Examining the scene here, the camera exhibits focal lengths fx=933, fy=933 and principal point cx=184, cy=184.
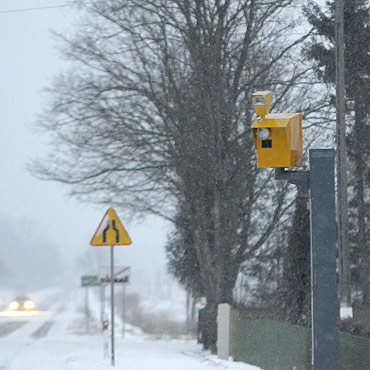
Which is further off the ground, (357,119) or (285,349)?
(357,119)

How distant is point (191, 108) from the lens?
24.3 m

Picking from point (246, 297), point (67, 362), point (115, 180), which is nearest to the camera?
point (67, 362)

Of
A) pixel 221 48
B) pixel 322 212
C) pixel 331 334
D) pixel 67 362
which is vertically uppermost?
pixel 221 48

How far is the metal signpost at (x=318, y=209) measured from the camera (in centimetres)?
898

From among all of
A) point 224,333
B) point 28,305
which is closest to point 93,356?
point 224,333

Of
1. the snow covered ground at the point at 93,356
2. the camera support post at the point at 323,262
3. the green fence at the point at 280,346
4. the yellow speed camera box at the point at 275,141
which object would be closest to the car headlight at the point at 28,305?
the snow covered ground at the point at 93,356

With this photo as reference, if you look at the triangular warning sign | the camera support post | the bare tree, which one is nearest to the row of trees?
the bare tree

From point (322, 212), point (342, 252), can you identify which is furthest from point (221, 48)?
point (322, 212)

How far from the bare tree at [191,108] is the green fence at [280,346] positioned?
201 inches

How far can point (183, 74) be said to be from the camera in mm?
25062

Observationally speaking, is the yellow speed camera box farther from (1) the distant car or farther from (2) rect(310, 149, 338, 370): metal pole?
(1) the distant car

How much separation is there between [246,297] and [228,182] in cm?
662

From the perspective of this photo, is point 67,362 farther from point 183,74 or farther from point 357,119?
point 357,119

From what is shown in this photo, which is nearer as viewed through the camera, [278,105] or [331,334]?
[331,334]
